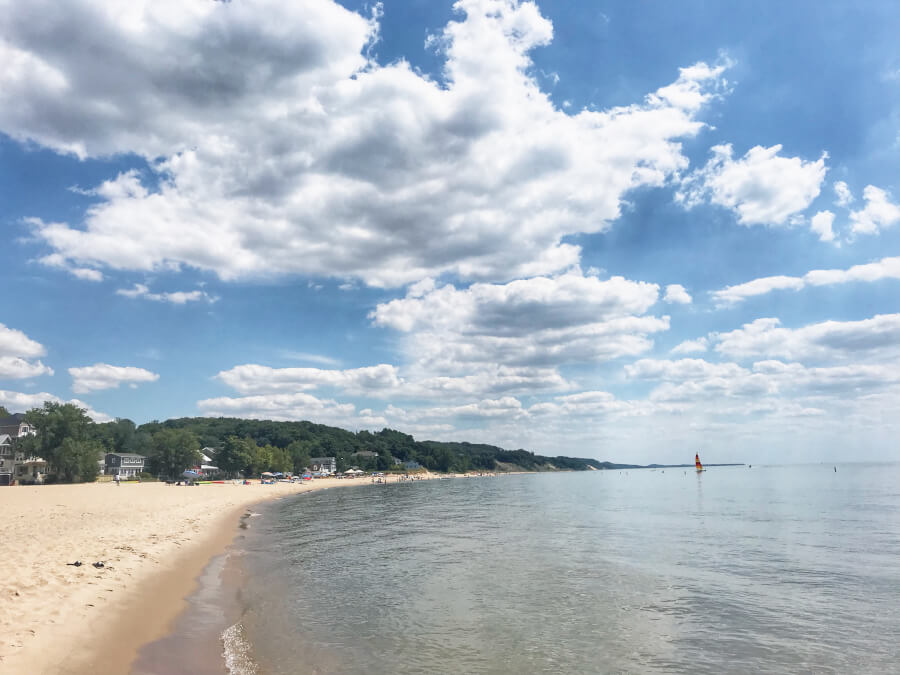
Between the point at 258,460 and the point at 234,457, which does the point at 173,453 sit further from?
the point at 258,460

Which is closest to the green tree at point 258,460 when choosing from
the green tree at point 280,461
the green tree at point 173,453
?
the green tree at point 280,461

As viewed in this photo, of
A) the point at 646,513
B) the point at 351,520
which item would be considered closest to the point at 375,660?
the point at 351,520

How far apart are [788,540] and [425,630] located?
101 feet

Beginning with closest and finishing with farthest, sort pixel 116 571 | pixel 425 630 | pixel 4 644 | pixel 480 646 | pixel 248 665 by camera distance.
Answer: pixel 4 644 < pixel 248 665 < pixel 480 646 < pixel 425 630 < pixel 116 571

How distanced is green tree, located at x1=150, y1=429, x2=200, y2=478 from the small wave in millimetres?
110319

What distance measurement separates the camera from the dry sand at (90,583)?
484 inches

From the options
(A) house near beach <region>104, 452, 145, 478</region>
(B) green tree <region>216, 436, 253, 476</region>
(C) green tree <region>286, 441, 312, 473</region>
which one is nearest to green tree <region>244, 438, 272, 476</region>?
(B) green tree <region>216, 436, 253, 476</region>

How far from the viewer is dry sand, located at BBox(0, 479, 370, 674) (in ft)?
40.4

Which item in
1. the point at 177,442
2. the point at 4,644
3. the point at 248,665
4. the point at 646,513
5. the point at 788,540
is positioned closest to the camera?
the point at 4,644

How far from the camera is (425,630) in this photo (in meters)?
17.0

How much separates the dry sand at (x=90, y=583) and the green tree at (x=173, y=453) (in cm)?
8016

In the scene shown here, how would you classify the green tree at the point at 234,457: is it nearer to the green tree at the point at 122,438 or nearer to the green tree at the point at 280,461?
the green tree at the point at 280,461

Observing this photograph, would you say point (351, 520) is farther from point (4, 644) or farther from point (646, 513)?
point (4, 644)

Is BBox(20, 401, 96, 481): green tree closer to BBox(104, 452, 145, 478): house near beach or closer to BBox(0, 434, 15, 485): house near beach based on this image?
BBox(0, 434, 15, 485): house near beach
